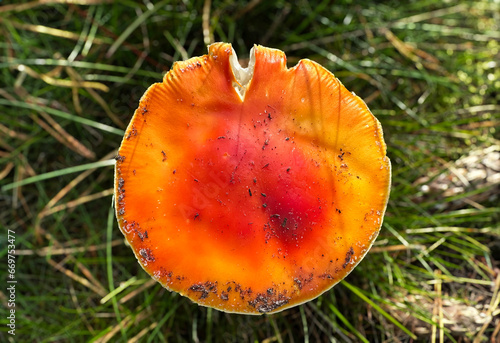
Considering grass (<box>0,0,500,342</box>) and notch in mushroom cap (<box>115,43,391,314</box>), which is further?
grass (<box>0,0,500,342</box>)

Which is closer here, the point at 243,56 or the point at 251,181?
the point at 251,181

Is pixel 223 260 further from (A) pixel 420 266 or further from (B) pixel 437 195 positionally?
(B) pixel 437 195

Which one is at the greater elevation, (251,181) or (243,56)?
(243,56)

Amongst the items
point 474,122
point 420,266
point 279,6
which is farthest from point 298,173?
point 474,122
